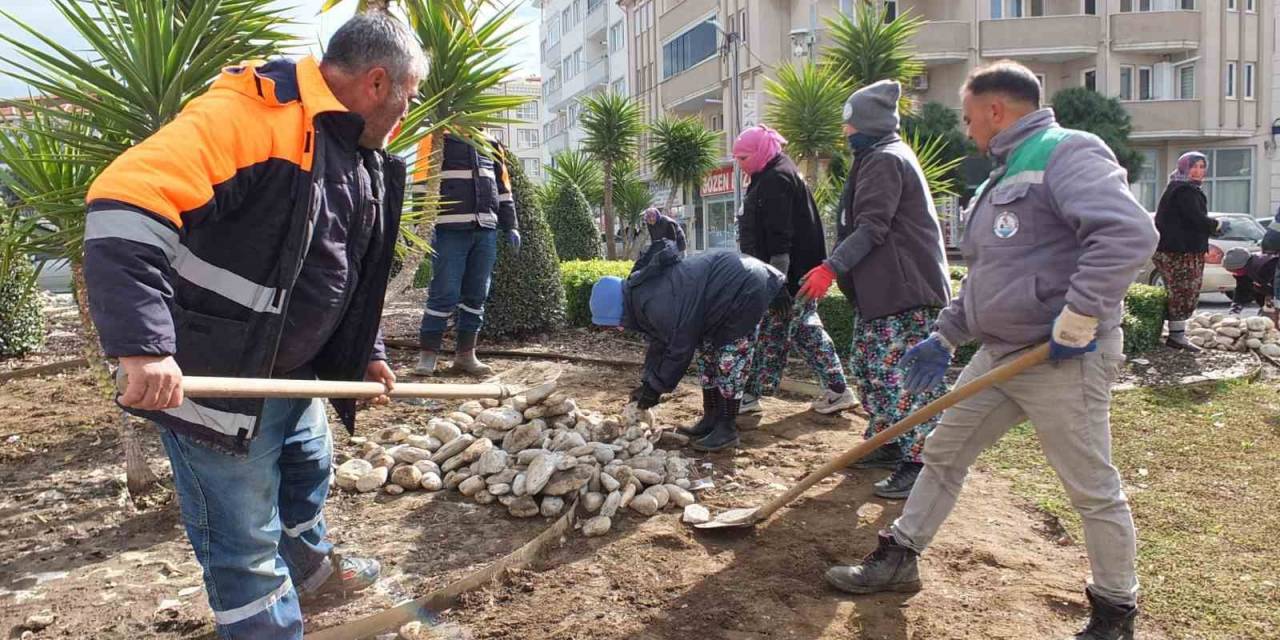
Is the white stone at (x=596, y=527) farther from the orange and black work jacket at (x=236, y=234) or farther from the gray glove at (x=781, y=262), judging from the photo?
the gray glove at (x=781, y=262)

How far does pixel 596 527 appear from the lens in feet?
11.7

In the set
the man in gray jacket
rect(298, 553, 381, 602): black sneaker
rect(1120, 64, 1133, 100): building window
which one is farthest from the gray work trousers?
rect(1120, 64, 1133, 100): building window

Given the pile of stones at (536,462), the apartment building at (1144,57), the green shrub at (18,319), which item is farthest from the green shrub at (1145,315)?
the apartment building at (1144,57)

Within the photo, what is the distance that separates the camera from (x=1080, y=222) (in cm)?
246

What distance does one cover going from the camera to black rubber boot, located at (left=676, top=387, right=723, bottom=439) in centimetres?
470

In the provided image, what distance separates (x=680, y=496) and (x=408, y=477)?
1.19 metres

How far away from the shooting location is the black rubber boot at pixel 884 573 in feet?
9.80

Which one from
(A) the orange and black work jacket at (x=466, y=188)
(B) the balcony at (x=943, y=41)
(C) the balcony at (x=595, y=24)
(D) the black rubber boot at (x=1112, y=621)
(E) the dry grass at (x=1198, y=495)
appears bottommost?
(E) the dry grass at (x=1198, y=495)

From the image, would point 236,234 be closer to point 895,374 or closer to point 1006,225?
point 1006,225

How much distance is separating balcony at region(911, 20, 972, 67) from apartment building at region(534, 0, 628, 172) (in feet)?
62.7

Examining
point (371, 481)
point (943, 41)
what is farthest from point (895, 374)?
point (943, 41)

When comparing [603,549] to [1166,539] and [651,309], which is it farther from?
[1166,539]

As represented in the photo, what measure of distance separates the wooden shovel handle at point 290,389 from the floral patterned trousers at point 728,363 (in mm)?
1971

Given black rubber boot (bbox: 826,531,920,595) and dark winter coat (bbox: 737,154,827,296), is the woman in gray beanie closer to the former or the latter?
dark winter coat (bbox: 737,154,827,296)
